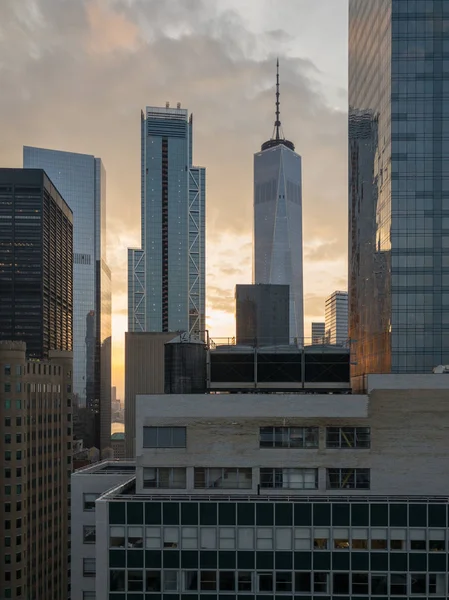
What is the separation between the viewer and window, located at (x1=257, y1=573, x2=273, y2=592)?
43438 millimetres

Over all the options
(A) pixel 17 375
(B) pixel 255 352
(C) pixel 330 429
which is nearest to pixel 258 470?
(C) pixel 330 429

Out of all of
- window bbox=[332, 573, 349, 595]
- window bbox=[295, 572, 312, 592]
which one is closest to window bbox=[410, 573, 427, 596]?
window bbox=[332, 573, 349, 595]

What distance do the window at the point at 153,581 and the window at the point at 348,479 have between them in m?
14.2

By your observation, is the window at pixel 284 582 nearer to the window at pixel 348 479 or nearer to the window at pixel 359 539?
A: the window at pixel 359 539

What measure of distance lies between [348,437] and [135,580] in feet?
61.8

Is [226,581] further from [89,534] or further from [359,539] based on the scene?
[89,534]

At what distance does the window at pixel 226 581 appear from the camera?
143 feet

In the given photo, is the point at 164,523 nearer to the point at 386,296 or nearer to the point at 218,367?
the point at 218,367

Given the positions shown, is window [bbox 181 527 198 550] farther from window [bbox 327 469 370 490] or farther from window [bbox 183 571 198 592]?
window [bbox 327 469 370 490]

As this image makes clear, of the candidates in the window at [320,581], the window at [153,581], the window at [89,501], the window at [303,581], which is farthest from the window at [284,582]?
the window at [89,501]

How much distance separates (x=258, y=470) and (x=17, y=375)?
8263 cm

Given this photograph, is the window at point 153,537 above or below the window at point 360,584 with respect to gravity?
above

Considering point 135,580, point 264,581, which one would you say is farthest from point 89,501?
point 264,581

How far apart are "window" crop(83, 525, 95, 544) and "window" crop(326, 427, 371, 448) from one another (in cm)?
2786
